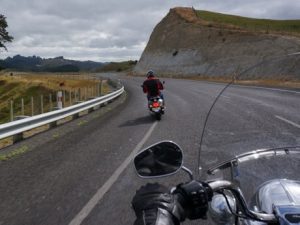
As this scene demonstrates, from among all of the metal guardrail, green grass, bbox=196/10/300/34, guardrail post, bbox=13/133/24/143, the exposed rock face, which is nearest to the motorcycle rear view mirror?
the metal guardrail

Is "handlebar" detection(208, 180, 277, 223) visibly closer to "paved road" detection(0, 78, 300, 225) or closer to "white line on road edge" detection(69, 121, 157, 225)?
"paved road" detection(0, 78, 300, 225)

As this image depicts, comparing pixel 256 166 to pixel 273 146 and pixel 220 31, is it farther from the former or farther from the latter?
pixel 220 31

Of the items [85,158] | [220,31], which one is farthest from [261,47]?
[85,158]

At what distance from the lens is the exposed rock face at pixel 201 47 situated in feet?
201

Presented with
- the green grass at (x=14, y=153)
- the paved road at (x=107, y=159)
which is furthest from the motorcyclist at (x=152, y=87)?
the green grass at (x=14, y=153)

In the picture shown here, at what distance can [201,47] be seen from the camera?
77812 mm

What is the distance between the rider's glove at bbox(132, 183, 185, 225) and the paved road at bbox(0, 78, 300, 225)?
1.04m

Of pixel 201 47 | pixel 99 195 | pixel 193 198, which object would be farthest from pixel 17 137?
pixel 201 47

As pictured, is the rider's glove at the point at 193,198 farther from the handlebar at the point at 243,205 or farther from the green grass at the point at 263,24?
the green grass at the point at 263,24

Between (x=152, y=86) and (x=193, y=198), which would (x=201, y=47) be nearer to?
(x=152, y=86)

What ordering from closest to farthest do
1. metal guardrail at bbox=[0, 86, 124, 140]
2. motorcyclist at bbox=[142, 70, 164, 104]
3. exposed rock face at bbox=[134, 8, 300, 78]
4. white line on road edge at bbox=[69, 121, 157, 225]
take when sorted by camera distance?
white line on road edge at bbox=[69, 121, 157, 225] < metal guardrail at bbox=[0, 86, 124, 140] < motorcyclist at bbox=[142, 70, 164, 104] < exposed rock face at bbox=[134, 8, 300, 78]

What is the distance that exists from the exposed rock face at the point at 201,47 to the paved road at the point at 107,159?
32862 millimetres

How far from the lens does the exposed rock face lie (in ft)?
201

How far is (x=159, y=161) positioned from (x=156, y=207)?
48cm
